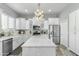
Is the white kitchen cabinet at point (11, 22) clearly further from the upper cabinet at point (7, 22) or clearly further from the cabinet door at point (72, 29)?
the cabinet door at point (72, 29)

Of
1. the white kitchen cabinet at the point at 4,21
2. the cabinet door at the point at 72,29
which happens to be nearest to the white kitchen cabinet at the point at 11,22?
the white kitchen cabinet at the point at 4,21

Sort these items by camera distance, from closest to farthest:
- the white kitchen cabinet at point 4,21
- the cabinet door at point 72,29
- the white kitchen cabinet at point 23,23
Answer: the white kitchen cabinet at point 23,23 < the white kitchen cabinet at point 4,21 < the cabinet door at point 72,29

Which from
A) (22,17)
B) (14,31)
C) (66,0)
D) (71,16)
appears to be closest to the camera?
(66,0)

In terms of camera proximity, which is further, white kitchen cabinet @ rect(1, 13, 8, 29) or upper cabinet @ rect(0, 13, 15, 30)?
white kitchen cabinet @ rect(1, 13, 8, 29)

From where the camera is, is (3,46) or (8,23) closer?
(8,23)

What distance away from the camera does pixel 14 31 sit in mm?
2250

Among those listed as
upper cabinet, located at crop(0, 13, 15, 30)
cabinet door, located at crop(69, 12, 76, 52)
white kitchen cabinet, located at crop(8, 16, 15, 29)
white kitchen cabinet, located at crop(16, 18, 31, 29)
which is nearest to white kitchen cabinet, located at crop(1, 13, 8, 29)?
upper cabinet, located at crop(0, 13, 15, 30)

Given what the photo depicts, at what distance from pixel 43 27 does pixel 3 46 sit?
1.51 meters

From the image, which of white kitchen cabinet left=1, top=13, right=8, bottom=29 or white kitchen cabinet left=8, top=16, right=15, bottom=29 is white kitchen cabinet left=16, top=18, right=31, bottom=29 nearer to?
white kitchen cabinet left=8, top=16, right=15, bottom=29

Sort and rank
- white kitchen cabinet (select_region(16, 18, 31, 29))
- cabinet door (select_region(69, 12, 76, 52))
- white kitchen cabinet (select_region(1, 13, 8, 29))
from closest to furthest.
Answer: white kitchen cabinet (select_region(16, 18, 31, 29)), white kitchen cabinet (select_region(1, 13, 8, 29)), cabinet door (select_region(69, 12, 76, 52))

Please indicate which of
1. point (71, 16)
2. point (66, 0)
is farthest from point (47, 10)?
point (71, 16)

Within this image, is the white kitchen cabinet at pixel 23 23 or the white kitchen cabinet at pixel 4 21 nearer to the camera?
the white kitchen cabinet at pixel 23 23

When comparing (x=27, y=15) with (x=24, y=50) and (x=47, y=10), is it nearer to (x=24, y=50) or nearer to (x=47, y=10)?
(x=47, y=10)

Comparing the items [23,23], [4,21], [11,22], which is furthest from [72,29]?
[4,21]
